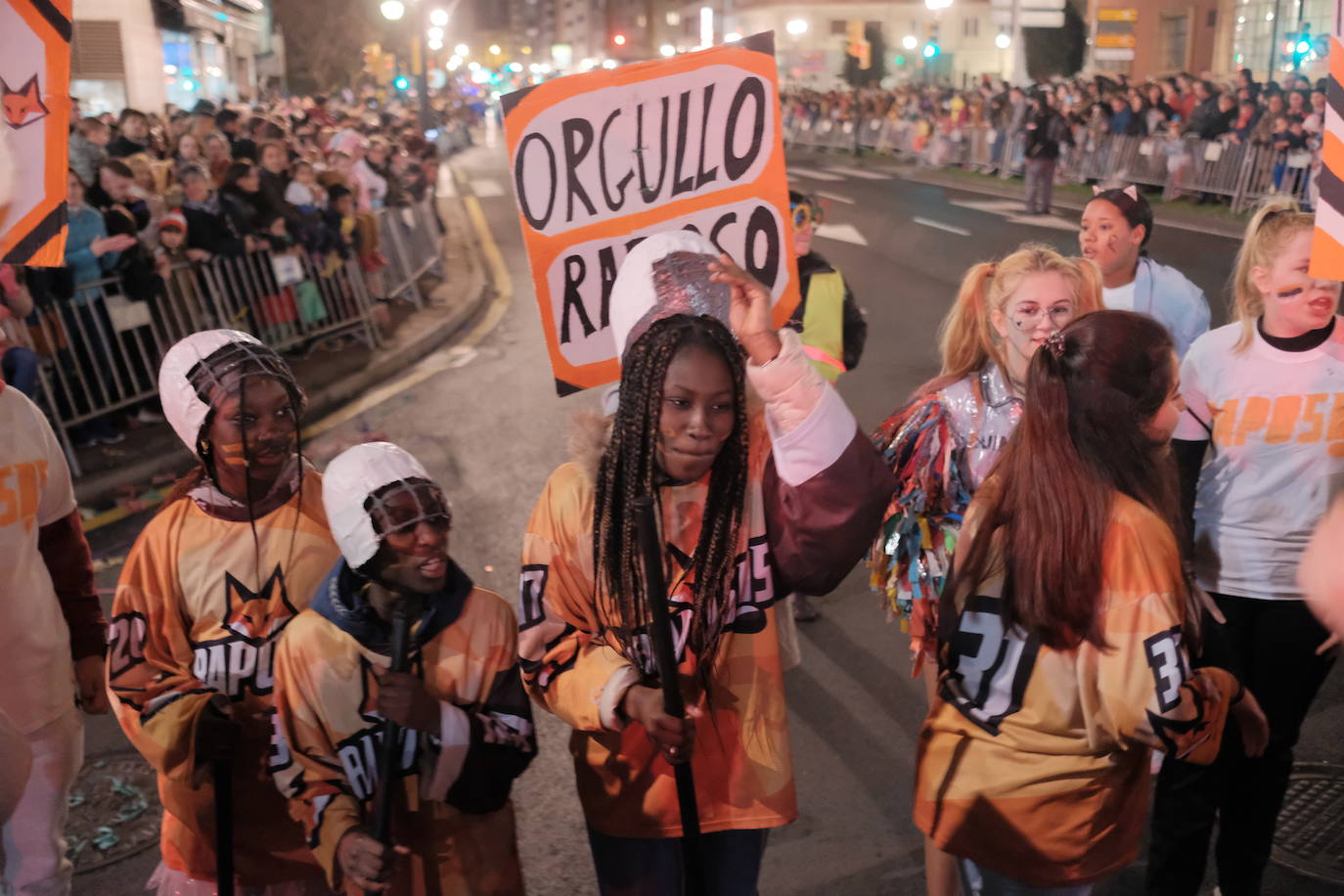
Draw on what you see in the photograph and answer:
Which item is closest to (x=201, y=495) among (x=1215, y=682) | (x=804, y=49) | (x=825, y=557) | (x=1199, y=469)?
(x=825, y=557)

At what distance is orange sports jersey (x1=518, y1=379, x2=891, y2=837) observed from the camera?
2430 mm

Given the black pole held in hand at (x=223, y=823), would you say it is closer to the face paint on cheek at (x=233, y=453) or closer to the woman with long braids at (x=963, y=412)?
the face paint on cheek at (x=233, y=453)

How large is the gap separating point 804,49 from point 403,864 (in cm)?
7402

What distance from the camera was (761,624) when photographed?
2.50m

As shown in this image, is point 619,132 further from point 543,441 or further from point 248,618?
point 543,441

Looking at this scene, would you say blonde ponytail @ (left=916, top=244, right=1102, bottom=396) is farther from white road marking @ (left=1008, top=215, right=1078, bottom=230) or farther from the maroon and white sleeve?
white road marking @ (left=1008, top=215, right=1078, bottom=230)

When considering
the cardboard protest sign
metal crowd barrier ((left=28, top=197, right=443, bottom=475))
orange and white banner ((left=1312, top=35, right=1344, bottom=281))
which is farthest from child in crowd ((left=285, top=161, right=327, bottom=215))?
orange and white banner ((left=1312, top=35, right=1344, bottom=281))

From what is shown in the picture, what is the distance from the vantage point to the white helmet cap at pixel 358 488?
2.52m

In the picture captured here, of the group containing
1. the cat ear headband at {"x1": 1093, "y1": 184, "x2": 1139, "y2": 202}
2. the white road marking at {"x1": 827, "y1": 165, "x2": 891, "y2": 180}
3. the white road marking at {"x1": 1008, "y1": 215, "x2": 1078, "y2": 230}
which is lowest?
the white road marking at {"x1": 827, "y1": 165, "x2": 891, "y2": 180}

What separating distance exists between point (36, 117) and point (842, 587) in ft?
14.0

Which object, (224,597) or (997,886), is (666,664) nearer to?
(997,886)

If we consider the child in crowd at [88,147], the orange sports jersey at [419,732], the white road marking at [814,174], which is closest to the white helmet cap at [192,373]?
the orange sports jersey at [419,732]

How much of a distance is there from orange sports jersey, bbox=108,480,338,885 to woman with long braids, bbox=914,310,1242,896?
1500 mm

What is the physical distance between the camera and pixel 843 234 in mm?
18797
